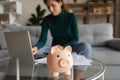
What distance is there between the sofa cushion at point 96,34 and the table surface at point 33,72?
4.29 ft

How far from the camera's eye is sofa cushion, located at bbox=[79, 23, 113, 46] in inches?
96.0

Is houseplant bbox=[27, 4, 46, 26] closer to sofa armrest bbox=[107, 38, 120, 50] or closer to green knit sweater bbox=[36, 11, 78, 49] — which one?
sofa armrest bbox=[107, 38, 120, 50]

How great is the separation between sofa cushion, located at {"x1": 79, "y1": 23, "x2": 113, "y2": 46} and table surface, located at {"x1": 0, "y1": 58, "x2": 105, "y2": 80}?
1.31m

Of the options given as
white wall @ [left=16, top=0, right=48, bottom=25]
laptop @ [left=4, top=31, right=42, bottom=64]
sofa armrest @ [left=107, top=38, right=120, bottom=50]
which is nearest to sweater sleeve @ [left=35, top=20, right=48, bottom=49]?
laptop @ [left=4, top=31, right=42, bottom=64]

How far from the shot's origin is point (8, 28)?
2500mm

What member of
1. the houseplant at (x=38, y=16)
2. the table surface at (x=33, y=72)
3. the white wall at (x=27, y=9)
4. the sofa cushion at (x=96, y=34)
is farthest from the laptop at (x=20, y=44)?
the white wall at (x=27, y=9)

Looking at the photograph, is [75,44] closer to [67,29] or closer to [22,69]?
[67,29]

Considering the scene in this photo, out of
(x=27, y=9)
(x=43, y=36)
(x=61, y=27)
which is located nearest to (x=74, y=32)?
(x=61, y=27)

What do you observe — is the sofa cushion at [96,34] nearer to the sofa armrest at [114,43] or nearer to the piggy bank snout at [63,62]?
the sofa armrest at [114,43]

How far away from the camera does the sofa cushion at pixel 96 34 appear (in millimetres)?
2438

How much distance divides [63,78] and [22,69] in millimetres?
343

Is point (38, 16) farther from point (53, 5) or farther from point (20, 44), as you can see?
point (20, 44)

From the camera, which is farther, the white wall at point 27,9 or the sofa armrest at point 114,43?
the white wall at point 27,9

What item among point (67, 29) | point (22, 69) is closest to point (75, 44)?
point (67, 29)
